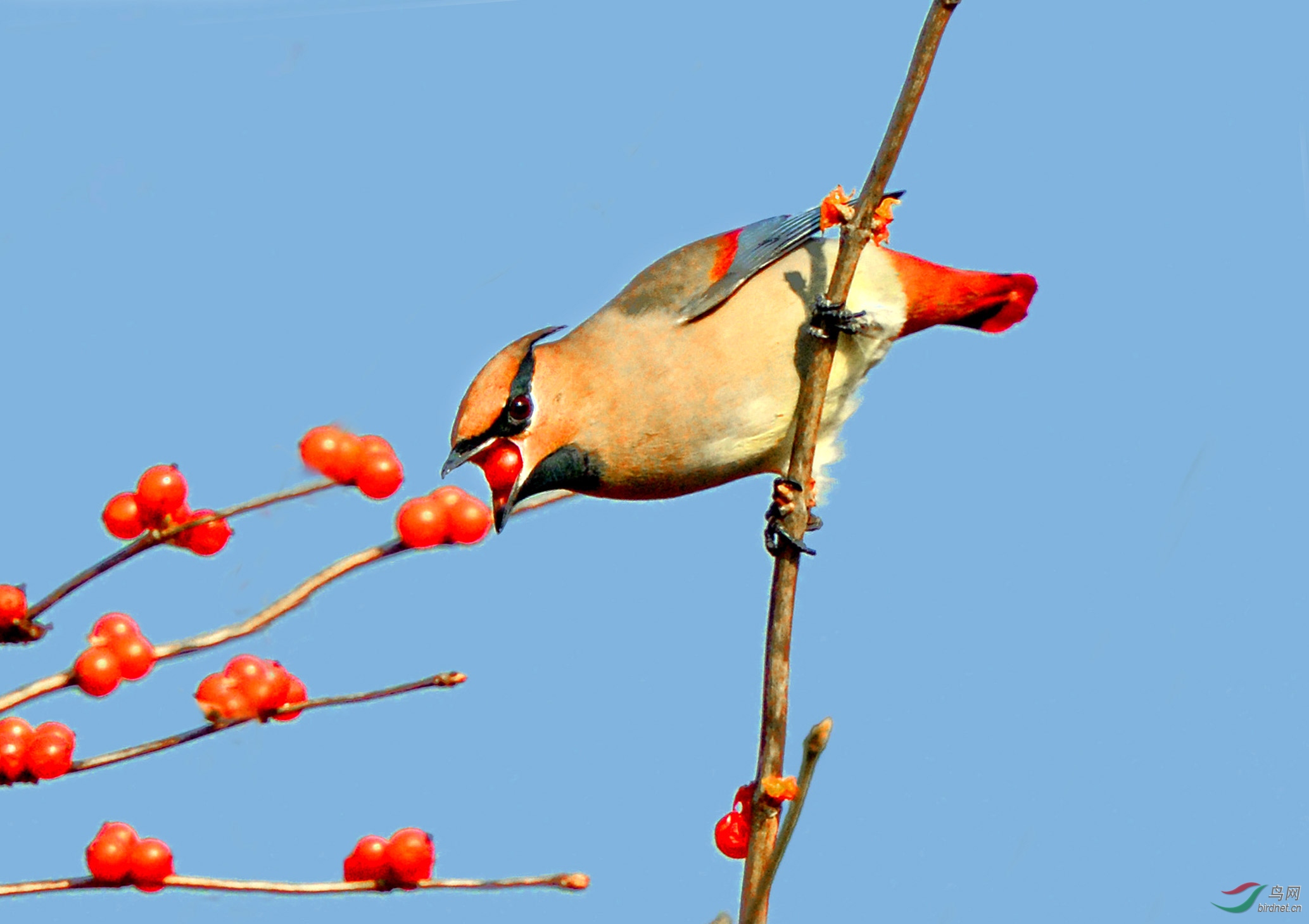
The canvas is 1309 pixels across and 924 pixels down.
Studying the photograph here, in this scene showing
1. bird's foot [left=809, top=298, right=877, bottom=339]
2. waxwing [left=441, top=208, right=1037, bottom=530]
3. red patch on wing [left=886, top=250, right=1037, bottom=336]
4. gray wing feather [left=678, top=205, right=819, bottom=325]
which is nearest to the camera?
bird's foot [left=809, top=298, right=877, bottom=339]

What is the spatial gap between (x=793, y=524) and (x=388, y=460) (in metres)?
1.14

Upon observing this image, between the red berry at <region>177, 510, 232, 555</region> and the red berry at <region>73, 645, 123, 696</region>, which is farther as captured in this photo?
the red berry at <region>177, 510, 232, 555</region>

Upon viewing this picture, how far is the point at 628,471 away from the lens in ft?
12.1

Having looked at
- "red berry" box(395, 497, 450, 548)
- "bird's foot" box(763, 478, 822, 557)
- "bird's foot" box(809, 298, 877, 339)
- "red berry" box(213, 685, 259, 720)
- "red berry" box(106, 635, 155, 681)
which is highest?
"bird's foot" box(809, 298, 877, 339)

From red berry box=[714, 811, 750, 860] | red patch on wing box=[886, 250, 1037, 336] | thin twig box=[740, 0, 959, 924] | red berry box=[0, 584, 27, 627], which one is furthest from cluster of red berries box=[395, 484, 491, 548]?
red patch on wing box=[886, 250, 1037, 336]

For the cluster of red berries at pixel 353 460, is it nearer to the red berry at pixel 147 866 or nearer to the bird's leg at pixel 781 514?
the red berry at pixel 147 866

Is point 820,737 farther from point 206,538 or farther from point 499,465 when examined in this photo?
point 499,465

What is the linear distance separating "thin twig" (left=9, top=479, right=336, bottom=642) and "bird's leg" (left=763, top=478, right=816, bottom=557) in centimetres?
120

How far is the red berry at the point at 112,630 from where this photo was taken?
1837mm

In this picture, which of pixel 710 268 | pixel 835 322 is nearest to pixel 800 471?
pixel 835 322

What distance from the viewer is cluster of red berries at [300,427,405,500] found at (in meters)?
1.91

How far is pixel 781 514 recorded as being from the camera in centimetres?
306

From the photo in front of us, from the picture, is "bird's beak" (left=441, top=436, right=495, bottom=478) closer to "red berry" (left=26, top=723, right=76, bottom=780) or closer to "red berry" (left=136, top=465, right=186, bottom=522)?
"red berry" (left=136, top=465, right=186, bottom=522)

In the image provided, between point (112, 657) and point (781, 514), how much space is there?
155 centimetres
